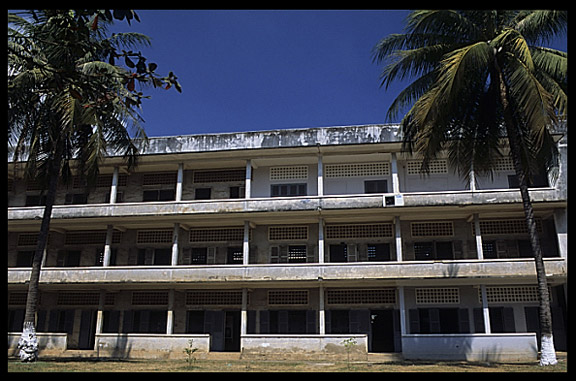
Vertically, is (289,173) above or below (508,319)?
above

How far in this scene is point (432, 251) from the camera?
22.7 meters

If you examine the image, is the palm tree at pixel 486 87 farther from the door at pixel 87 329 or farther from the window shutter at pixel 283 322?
the door at pixel 87 329

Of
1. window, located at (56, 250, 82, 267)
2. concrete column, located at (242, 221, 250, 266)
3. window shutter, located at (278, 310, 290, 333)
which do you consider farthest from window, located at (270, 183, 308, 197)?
window, located at (56, 250, 82, 267)

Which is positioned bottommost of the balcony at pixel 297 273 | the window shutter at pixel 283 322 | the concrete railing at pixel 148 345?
the concrete railing at pixel 148 345

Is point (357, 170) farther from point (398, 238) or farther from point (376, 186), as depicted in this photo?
point (398, 238)

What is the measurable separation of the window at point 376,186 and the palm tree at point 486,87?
6.83m

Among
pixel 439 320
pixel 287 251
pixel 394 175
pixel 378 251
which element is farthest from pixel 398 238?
pixel 287 251

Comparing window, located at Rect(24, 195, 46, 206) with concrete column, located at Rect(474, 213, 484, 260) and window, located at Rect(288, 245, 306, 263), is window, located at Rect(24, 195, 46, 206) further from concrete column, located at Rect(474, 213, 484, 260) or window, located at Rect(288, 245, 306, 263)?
concrete column, located at Rect(474, 213, 484, 260)

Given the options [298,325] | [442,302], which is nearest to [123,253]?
[298,325]

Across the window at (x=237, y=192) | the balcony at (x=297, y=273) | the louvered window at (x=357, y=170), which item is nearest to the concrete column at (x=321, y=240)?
the balcony at (x=297, y=273)

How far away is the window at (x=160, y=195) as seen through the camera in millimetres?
25141

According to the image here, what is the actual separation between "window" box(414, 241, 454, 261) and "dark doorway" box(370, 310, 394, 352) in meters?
2.68

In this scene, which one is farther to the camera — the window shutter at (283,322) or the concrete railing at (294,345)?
the window shutter at (283,322)

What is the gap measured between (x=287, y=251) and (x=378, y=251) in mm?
3886
